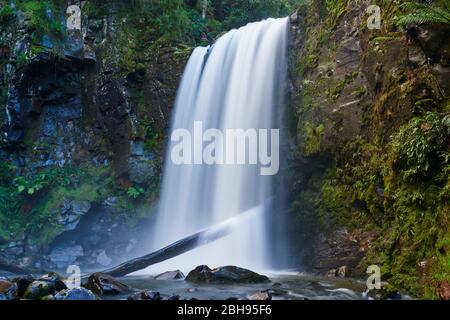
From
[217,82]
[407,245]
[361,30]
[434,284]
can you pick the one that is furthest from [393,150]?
[217,82]

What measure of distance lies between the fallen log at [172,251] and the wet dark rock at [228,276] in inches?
39.4

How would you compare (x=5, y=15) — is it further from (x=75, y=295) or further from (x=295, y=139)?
(x=75, y=295)

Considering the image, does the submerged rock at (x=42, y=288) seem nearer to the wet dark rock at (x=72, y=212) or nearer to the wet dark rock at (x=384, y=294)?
the wet dark rock at (x=384, y=294)

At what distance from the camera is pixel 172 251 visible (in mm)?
8734

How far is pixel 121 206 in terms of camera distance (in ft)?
45.5

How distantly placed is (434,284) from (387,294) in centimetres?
63

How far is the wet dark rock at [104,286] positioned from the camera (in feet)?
21.6

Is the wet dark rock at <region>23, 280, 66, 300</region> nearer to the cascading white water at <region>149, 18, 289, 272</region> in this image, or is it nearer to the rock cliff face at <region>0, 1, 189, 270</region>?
the cascading white water at <region>149, 18, 289, 272</region>

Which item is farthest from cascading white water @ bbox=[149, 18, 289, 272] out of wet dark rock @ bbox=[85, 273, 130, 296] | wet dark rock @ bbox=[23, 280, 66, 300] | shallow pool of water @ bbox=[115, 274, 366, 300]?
wet dark rock @ bbox=[23, 280, 66, 300]

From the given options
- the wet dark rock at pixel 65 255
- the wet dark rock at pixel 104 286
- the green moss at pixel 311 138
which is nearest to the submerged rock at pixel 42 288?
the wet dark rock at pixel 104 286

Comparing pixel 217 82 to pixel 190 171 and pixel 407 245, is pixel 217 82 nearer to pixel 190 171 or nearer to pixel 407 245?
pixel 190 171

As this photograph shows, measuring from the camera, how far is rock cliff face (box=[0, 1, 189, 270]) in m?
13.2

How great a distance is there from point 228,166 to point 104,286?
602 cm

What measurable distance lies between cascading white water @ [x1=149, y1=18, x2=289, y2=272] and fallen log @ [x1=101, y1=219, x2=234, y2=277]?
1.02m
